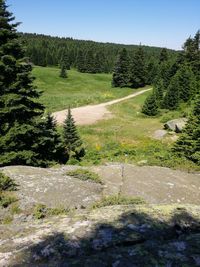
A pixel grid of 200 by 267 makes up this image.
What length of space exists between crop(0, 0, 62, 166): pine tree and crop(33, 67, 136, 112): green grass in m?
34.2

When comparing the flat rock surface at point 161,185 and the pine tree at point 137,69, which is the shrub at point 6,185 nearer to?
the flat rock surface at point 161,185

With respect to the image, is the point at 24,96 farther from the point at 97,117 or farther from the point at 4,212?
the point at 97,117

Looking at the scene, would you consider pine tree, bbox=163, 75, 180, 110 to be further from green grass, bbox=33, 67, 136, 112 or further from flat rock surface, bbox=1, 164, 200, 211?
flat rock surface, bbox=1, 164, 200, 211

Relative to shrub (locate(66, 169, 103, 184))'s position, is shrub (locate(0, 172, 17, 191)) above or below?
above

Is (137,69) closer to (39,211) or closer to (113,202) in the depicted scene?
(113,202)

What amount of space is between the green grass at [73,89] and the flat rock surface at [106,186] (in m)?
41.6

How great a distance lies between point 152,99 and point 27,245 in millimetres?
43268

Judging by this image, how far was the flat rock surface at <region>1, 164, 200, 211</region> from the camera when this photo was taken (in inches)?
316

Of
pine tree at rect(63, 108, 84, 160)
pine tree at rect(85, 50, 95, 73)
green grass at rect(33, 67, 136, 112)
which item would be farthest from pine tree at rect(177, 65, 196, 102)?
pine tree at rect(85, 50, 95, 73)

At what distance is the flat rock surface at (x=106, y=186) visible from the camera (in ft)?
26.3

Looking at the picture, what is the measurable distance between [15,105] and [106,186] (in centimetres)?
915

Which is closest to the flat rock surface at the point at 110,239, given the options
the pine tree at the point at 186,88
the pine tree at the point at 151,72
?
the pine tree at the point at 186,88

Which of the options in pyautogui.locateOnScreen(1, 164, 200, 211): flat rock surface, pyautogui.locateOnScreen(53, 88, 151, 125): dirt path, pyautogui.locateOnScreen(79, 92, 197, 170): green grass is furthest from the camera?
pyautogui.locateOnScreen(53, 88, 151, 125): dirt path

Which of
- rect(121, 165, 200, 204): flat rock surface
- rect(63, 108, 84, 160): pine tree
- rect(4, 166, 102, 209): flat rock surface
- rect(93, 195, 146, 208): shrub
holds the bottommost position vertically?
rect(63, 108, 84, 160): pine tree
